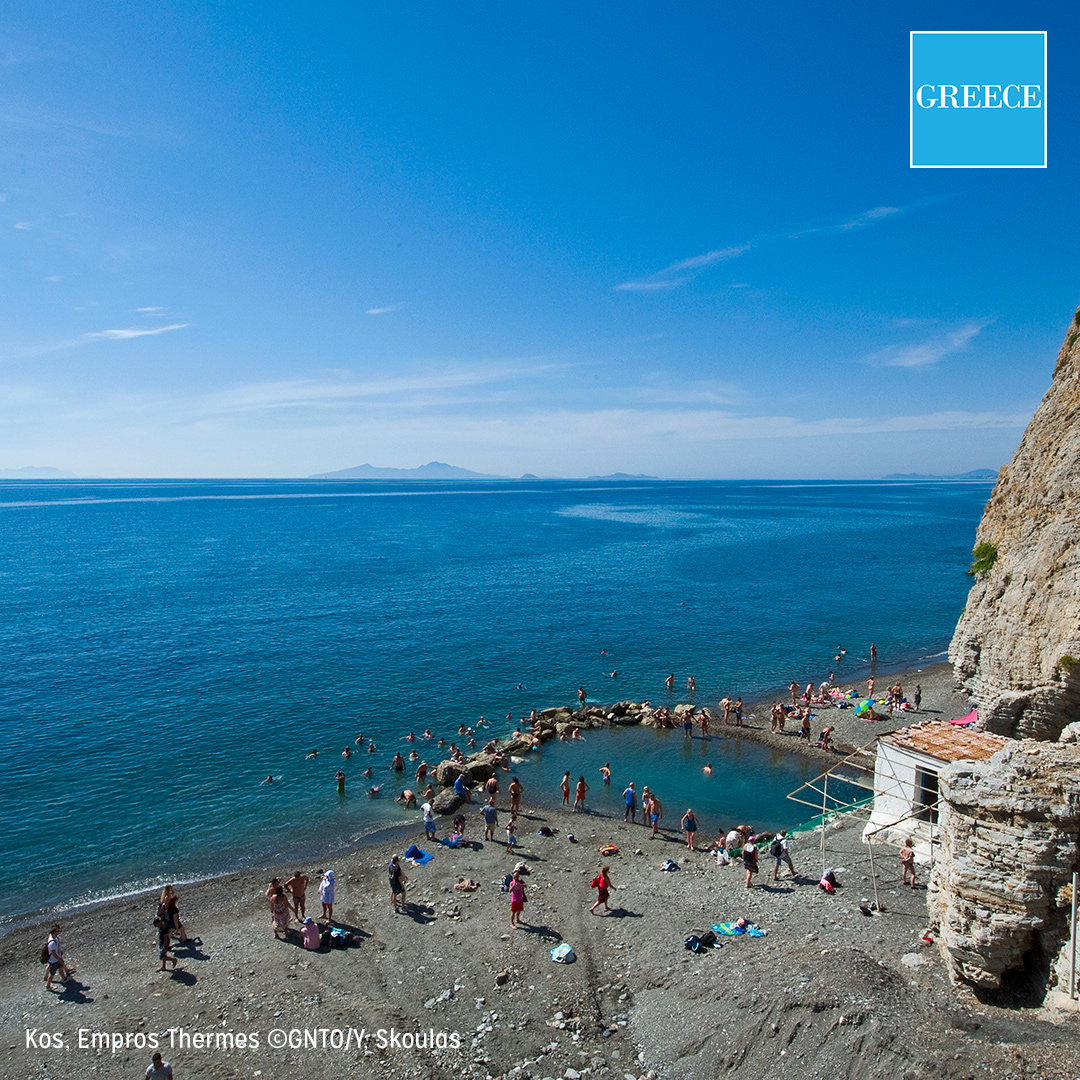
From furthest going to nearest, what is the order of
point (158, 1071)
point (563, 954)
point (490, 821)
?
point (490, 821) → point (563, 954) → point (158, 1071)

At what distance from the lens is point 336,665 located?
153ft

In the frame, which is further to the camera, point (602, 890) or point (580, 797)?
point (580, 797)

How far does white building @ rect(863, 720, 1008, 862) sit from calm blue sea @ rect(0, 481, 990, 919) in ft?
22.4

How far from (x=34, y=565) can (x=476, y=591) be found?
65.5 meters

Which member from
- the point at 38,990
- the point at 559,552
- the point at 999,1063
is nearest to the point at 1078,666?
the point at 999,1063

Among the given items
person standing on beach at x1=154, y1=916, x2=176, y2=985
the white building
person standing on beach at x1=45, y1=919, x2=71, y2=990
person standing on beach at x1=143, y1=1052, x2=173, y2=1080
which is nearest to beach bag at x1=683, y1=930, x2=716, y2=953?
the white building

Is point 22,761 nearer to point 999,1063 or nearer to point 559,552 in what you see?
point 999,1063

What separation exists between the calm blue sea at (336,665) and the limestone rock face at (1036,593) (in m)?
11.5

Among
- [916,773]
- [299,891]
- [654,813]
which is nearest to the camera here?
[916,773]

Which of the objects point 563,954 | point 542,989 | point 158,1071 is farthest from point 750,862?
point 158,1071

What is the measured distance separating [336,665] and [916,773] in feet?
122

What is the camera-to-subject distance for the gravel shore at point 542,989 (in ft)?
37.9

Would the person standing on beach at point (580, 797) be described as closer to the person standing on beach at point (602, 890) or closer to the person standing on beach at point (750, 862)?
the person standing on beach at point (602, 890)

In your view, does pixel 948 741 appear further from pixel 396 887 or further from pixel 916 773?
pixel 396 887
